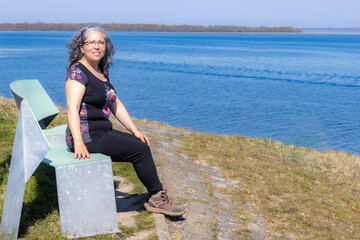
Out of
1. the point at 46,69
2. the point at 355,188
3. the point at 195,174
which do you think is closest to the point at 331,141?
the point at 355,188

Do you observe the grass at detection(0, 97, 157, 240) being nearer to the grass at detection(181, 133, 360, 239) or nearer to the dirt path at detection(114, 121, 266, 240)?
the dirt path at detection(114, 121, 266, 240)

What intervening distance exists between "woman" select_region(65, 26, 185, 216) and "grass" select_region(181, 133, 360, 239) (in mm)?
1299

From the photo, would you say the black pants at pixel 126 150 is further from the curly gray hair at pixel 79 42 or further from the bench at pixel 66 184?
the curly gray hair at pixel 79 42

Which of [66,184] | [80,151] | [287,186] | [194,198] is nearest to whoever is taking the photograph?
[66,184]

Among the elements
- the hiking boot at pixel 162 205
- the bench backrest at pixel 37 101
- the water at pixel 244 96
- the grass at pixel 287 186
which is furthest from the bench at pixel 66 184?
the water at pixel 244 96

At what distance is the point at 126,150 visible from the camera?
3729 millimetres

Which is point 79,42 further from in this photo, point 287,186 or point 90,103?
point 287,186

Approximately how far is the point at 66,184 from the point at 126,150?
1.95 feet

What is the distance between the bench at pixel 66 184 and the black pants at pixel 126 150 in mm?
131

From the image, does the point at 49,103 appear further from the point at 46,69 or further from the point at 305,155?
the point at 46,69

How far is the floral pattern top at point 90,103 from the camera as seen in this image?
3.66 m

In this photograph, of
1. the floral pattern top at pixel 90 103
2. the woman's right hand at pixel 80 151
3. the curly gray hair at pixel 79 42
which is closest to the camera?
the woman's right hand at pixel 80 151

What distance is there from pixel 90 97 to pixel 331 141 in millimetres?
12750

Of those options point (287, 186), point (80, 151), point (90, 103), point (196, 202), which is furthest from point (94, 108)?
point (287, 186)
